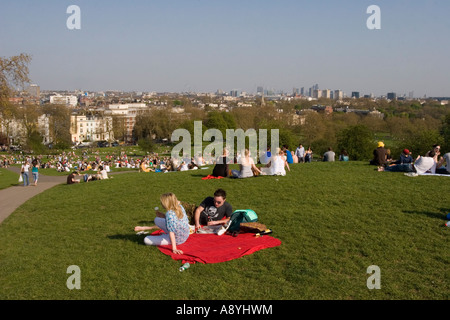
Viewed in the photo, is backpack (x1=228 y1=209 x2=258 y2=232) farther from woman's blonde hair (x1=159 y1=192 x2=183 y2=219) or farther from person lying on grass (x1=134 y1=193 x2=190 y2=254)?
woman's blonde hair (x1=159 y1=192 x2=183 y2=219)

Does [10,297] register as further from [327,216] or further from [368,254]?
[327,216]

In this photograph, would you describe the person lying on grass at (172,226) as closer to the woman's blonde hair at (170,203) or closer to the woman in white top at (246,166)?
the woman's blonde hair at (170,203)

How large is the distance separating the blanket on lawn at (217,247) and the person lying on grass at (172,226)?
5.1 inches

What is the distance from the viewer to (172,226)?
715cm

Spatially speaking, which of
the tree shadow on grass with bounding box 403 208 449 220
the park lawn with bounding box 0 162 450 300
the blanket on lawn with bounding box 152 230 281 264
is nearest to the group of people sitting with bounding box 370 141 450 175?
the park lawn with bounding box 0 162 450 300

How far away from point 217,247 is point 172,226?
85 centimetres

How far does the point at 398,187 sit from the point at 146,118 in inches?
3560

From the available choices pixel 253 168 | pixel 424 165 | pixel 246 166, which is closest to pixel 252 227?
pixel 246 166

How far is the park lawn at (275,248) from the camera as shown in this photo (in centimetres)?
569

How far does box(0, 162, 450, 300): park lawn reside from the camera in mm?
5691

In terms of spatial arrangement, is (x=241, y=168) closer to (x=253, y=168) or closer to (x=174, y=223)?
(x=253, y=168)

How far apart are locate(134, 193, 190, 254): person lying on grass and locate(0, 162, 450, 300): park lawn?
0.23m

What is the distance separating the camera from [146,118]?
98000mm
